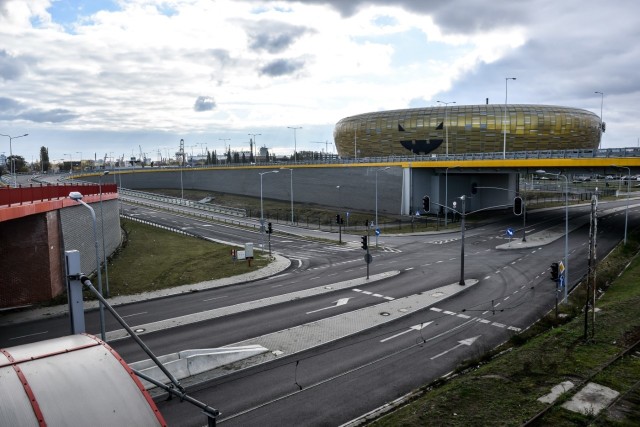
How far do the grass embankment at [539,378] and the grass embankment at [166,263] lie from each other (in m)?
22.6

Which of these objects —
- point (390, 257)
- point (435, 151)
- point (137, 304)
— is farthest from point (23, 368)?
point (435, 151)

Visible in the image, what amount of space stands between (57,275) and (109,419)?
25.8 meters

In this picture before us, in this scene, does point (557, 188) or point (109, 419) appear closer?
point (109, 419)

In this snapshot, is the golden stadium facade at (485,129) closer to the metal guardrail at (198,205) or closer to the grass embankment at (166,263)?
the metal guardrail at (198,205)

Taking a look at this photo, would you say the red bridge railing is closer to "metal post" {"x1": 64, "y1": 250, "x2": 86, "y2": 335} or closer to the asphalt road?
the asphalt road

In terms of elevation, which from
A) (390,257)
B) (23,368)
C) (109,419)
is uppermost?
(23,368)

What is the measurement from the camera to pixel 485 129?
101125 mm

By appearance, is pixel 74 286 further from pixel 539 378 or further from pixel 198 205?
pixel 198 205

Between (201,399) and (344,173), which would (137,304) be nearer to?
(201,399)

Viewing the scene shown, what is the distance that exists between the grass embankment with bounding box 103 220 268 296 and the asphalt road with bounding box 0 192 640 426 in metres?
3.38

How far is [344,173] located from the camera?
265 feet

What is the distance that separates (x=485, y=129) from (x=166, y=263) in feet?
273

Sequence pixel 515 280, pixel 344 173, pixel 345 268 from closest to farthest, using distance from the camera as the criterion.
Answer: pixel 515 280 < pixel 345 268 < pixel 344 173

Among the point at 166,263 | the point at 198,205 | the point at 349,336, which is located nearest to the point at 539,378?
the point at 349,336
